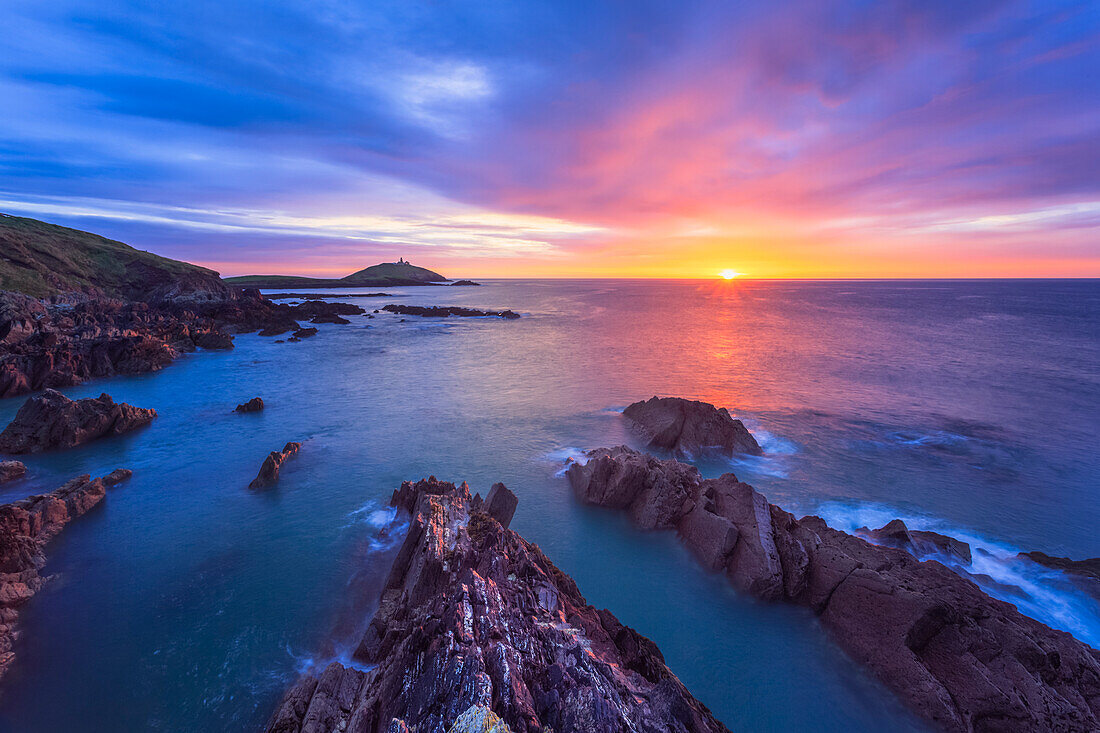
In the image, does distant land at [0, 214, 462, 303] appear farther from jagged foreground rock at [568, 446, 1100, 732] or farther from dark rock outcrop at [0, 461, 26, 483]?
jagged foreground rock at [568, 446, 1100, 732]

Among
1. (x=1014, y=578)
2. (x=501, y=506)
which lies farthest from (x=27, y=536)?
(x=1014, y=578)

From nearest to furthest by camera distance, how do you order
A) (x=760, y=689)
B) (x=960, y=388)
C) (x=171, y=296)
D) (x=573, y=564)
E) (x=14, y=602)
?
1. (x=760, y=689)
2. (x=14, y=602)
3. (x=573, y=564)
4. (x=960, y=388)
5. (x=171, y=296)

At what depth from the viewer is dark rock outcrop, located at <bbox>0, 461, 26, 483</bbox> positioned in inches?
644

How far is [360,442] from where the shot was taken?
22.8 metres

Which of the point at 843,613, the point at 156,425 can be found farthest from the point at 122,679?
the point at 156,425

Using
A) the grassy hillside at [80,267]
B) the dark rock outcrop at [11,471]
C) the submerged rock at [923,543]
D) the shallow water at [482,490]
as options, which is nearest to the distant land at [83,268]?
the grassy hillside at [80,267]

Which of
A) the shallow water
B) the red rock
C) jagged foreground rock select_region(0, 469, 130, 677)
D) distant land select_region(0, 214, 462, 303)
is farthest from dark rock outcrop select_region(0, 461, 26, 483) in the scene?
distant land select_region(0, 214, 462, 303)

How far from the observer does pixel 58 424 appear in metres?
19.8

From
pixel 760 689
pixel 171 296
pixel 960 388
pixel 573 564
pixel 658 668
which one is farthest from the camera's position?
pixel 171 296

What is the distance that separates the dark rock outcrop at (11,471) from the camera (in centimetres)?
1636

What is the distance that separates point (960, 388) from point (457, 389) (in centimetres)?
4144

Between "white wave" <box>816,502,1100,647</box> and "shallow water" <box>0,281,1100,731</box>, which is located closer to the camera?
"shallow water" <box>0,281,1100,731</box>

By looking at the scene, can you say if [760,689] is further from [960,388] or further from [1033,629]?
[960,388]

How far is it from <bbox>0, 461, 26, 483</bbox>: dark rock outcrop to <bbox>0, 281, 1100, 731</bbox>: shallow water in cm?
53
